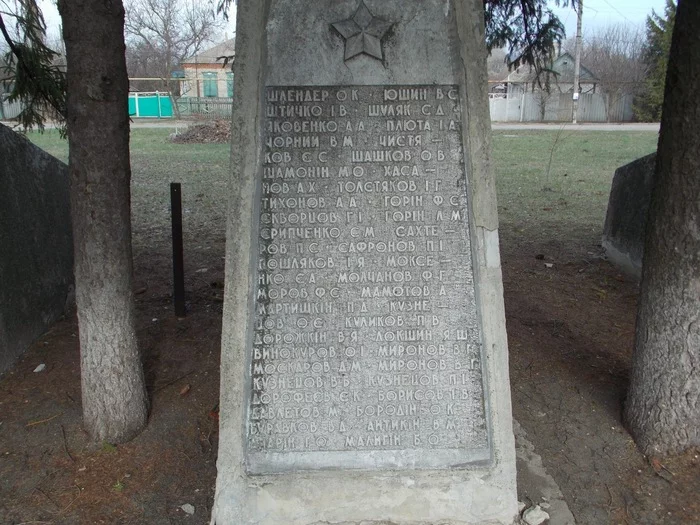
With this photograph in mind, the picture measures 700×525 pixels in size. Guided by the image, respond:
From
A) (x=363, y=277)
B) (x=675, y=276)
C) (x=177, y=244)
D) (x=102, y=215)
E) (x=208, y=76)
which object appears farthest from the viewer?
(x=208, y=76)

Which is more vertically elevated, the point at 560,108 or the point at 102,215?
the point at 560,108

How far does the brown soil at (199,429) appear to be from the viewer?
2.87 m

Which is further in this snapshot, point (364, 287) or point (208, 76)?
point (208, 76)

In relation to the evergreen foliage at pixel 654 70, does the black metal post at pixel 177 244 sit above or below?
below

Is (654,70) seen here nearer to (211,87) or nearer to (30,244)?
(211,87)

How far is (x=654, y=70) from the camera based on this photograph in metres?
33.9

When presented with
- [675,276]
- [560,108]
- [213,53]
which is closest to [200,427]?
[675,276]

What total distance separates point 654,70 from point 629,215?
3242 cm

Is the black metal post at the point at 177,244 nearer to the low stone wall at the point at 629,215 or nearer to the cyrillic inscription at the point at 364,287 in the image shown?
the cyrillic inscription at the point at 364,287

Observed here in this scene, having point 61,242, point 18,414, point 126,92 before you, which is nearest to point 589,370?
point 126,92

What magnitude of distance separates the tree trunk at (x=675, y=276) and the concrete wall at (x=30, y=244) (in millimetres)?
3816

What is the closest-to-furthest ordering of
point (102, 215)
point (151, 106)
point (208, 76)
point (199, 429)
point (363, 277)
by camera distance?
1. point (363, 277)
2. point (102, 215)
3. point (199, 429)
4. point (151, 106)
5. point (208, 76)

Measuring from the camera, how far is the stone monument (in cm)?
245

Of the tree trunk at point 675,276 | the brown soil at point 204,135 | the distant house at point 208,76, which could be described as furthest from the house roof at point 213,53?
the tree trunk at point 675,276
